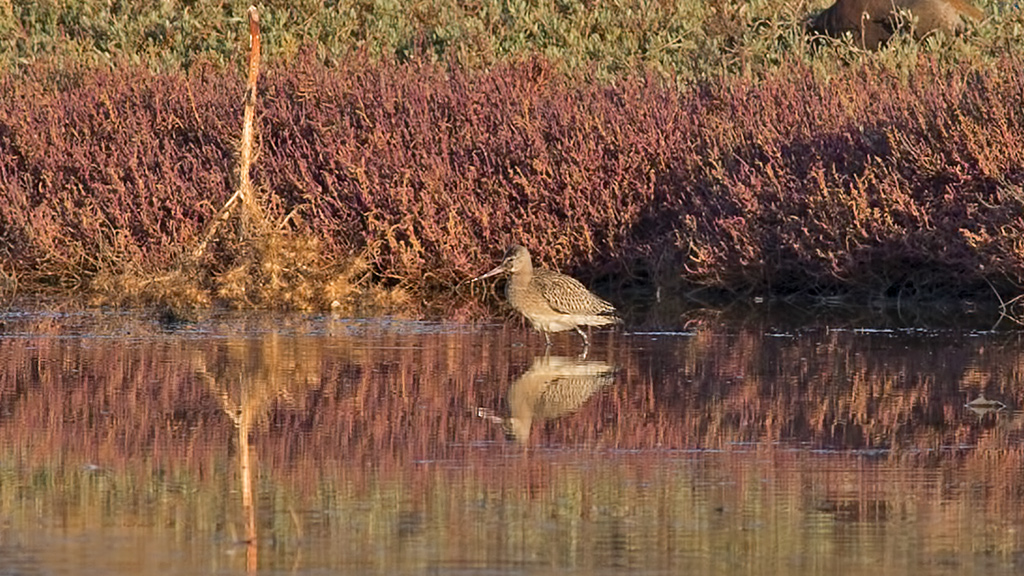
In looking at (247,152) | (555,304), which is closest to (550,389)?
(555,304)

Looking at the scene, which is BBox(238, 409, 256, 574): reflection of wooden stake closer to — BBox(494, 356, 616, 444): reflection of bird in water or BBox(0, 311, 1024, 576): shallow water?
BBox(0, 311, 1024, 576): shallow water

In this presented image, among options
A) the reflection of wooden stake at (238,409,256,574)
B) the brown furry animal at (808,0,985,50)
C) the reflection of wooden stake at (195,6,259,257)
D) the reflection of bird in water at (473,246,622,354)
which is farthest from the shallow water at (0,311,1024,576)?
the brown furry animal at (808,0,985,50)

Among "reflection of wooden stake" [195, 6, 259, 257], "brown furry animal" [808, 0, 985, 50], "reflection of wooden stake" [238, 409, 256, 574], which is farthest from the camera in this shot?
"brown furry animal" [808, 0, 985, 50]

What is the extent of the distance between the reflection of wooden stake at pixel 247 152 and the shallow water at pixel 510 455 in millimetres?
2172

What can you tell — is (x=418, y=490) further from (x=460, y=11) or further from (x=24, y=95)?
(x=460, y=11)

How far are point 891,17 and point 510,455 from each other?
11.7 m

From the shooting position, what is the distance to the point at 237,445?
709 cm

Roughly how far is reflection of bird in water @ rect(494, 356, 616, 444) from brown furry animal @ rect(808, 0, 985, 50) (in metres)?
8.69

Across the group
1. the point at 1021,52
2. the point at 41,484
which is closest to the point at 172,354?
the point at 41,484

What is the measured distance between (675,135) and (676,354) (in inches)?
143

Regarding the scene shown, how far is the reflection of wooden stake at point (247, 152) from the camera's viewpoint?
12555 millimetres

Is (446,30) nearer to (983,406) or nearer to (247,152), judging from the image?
(247,152)

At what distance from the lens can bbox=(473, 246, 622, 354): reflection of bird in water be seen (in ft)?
34.5

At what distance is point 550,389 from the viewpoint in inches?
337
